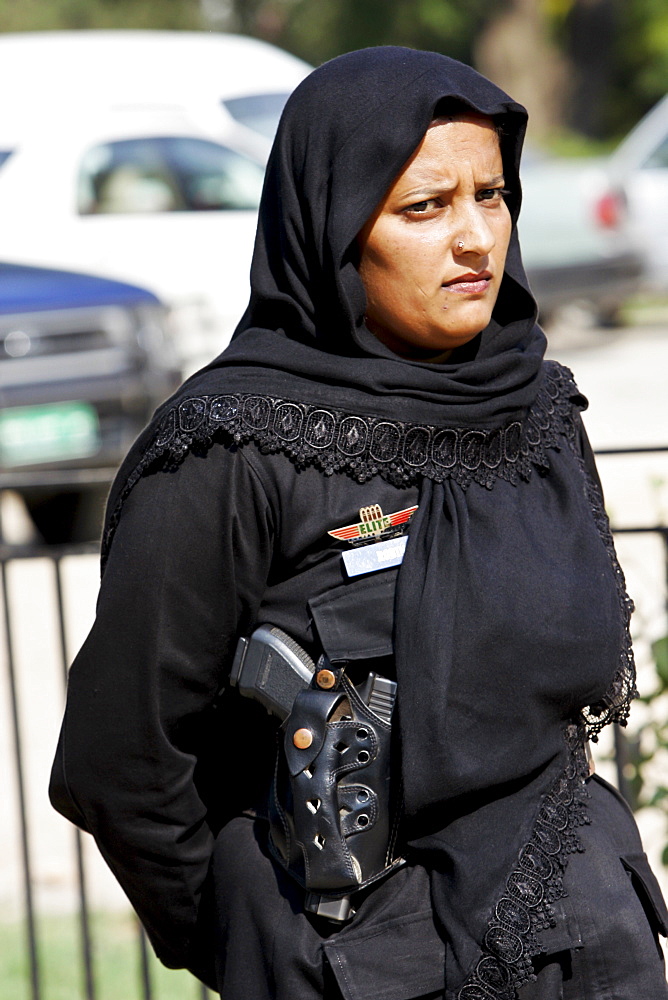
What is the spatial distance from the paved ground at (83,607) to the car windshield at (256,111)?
307 centimetres

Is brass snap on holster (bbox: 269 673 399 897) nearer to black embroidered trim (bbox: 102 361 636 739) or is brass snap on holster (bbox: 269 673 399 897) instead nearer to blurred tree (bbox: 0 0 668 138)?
black embroidered trim (bbox: 102 361 636 739)

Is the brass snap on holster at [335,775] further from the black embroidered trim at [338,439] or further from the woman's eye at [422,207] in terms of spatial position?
the woman's eye at [422,207]

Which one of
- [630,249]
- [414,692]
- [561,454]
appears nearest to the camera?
[414,692]

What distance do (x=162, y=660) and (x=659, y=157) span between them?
12383 mm

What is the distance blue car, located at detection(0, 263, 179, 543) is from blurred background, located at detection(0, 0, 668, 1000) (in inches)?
0.4

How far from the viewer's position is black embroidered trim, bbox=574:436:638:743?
1888 mm

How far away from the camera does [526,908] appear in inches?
67.3

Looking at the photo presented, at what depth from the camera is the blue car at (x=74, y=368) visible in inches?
274

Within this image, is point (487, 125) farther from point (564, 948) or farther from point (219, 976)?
point (219, 976)

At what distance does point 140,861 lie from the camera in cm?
193

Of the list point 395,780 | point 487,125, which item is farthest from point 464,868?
point 487,125

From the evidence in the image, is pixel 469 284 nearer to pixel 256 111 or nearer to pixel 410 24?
pixel 256 111

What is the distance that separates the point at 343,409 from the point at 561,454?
14.5 inches

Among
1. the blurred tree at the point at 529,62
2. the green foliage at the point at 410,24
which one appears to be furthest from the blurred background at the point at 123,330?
the green foliage at the point at 410,24
